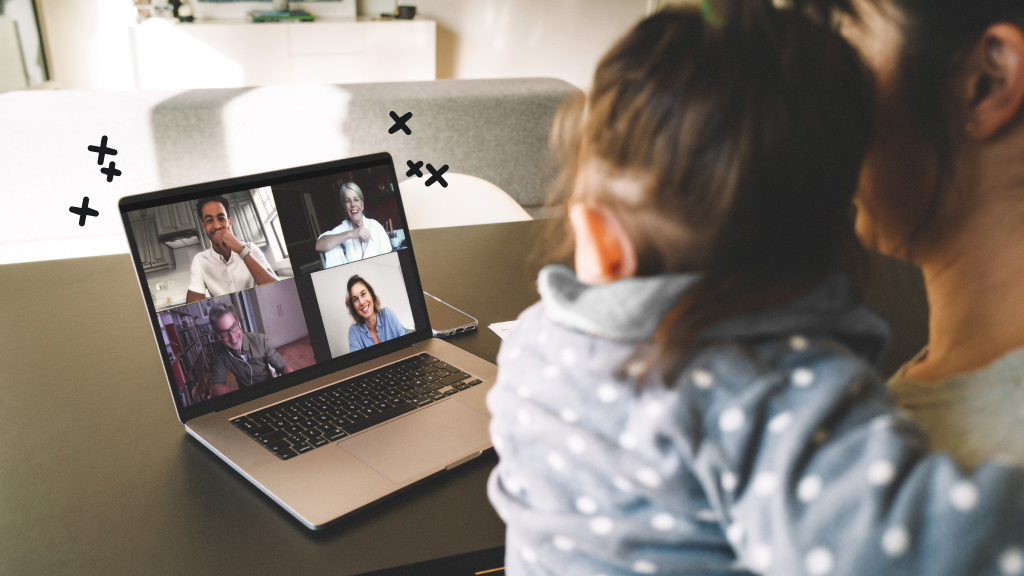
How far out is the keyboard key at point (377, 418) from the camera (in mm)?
796

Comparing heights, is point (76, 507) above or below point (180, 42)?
below

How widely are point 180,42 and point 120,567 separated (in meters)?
4.29

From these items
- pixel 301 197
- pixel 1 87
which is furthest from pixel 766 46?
pixel 1 87

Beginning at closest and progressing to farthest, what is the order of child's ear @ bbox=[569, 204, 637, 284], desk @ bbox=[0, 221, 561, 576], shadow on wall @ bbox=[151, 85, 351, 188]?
1. child's ear @ bbox=[569, 204, 637, 284]
2. desk @ bbox=[0, 221, 561, 576]
3. shadow on wall @ bbox=[151, 85, 351, 188]

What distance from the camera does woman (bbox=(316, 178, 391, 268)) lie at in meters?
0.91

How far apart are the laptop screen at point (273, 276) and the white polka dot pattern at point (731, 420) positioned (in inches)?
Result: 23.8

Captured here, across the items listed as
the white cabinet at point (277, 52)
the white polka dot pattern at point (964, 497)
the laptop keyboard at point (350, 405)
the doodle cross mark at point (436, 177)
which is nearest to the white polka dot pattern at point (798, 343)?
the white polka dot pattern at point (964, 497)

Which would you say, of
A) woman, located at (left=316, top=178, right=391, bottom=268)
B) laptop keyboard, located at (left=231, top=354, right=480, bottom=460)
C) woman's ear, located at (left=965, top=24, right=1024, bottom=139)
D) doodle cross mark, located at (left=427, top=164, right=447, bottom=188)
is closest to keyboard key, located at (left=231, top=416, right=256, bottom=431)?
laptop keyboard, located at (left=231, top=354, right=480, bottom=460)

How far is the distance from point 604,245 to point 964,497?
0.83 feet

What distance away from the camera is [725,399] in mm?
430

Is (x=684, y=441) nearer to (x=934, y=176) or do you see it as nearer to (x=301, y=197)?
(x=934, y=176)

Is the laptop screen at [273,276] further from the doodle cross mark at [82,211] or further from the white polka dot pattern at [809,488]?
the doodle cross mark at [82,211]

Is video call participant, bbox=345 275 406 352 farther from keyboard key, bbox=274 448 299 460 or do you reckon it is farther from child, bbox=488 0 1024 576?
child, bbox=488 0 1024 576

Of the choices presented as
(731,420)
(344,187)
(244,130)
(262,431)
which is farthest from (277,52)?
(731,420)
